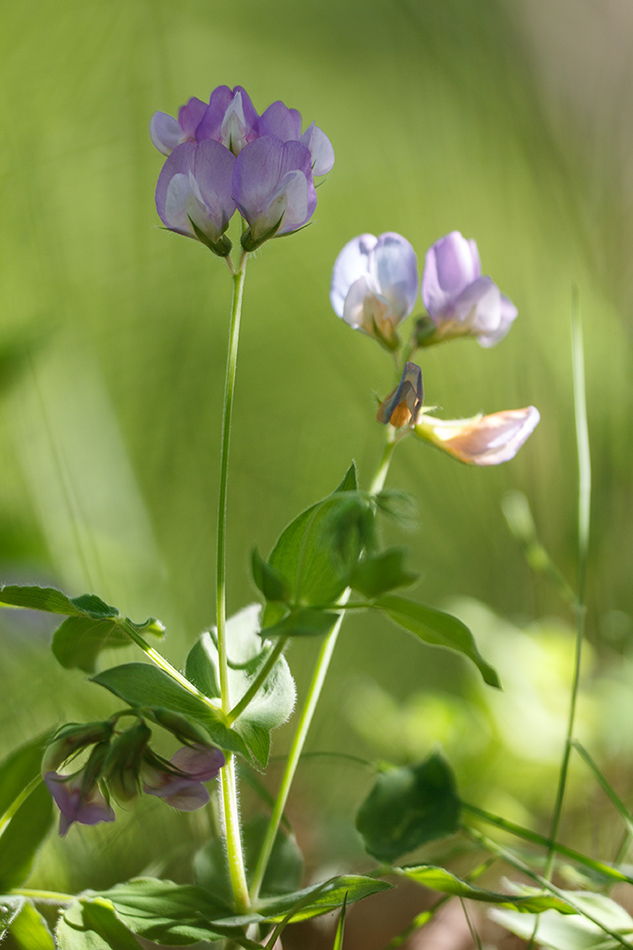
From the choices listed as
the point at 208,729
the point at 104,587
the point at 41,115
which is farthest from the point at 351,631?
the point at 41,115

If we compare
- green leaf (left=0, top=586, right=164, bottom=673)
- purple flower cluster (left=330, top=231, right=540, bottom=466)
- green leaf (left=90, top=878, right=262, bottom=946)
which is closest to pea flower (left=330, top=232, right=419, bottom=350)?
purple flower cluster (left=330, top=231, right=540, bottom=466)

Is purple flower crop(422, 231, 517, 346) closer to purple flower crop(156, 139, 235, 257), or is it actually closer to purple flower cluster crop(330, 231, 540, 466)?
purple flower cluster crop(330, 231, 540, 466)

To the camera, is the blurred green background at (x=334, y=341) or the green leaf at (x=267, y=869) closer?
the green leaf at (x=267, y=869)

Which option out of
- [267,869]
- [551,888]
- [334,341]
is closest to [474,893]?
[551,888]

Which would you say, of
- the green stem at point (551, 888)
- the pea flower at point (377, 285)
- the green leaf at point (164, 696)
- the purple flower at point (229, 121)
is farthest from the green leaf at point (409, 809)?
the purple flower at point (229, 121)

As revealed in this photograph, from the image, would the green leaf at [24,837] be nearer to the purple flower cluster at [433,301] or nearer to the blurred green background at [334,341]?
the blurred green background at [334,341]

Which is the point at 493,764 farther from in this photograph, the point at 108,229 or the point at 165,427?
the point at 108,229

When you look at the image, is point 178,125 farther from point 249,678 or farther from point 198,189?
point 249,678
